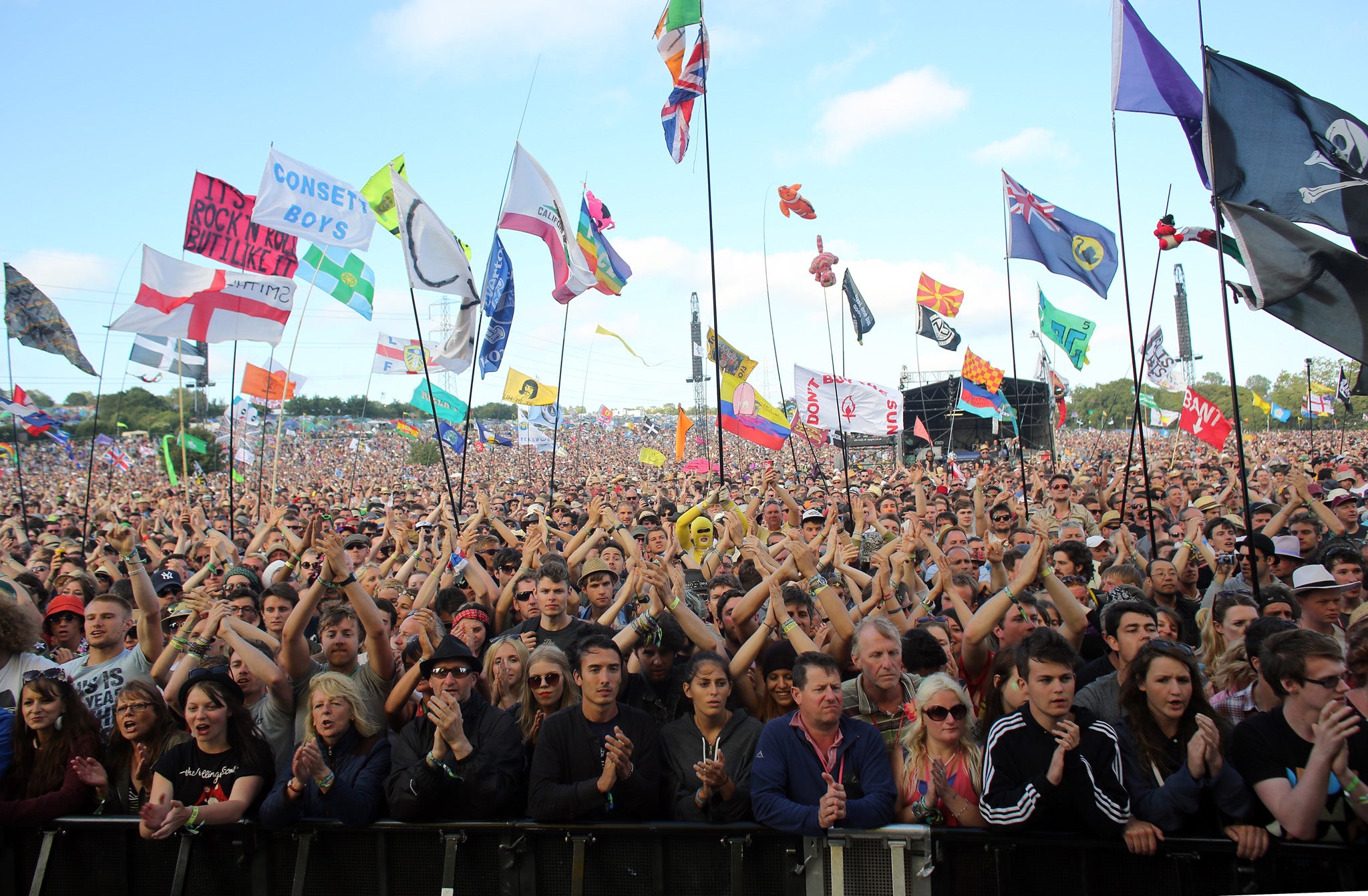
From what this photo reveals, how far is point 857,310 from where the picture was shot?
58.7 feet

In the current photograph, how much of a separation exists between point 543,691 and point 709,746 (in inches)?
34.0

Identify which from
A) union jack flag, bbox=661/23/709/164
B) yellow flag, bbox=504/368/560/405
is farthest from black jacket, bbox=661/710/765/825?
yellow flag, bbox=504/368/560/405

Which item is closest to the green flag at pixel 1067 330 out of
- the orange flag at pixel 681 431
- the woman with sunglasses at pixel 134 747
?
the orange flag at pixel 681 431

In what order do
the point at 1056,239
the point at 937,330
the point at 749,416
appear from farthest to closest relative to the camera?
the point at 937,330 < the point at 749,416 < the point at 1056,239

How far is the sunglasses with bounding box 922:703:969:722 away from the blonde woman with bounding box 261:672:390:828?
7.78 ft

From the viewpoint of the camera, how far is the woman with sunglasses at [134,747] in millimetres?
4180

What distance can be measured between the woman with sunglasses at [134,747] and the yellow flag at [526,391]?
15.5 m

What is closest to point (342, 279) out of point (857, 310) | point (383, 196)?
point (383, 196)

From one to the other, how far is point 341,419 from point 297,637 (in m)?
103

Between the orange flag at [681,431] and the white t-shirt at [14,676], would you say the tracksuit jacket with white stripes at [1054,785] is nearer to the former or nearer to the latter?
the white t-shirt at [14,676]

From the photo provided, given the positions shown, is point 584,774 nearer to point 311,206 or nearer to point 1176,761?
point 1176,761

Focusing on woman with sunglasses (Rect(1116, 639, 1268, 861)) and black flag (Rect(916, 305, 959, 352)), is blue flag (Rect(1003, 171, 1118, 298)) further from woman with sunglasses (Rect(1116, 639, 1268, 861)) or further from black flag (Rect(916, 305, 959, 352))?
woman with sunglasses (Rect(1116, 639, 1268, 861))

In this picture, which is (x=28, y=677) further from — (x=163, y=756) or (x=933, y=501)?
(x=933, y=501)

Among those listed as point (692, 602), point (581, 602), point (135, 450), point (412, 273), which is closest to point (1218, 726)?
point (692, 602)
